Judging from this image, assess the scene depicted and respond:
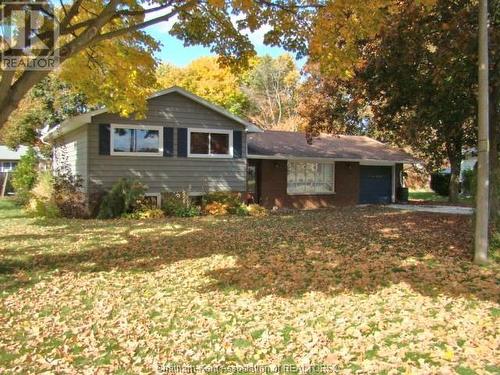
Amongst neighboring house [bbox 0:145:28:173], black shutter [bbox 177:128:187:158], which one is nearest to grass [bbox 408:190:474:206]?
black shutter [bbox 177:128:187:158]

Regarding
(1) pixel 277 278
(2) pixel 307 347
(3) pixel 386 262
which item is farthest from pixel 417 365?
(3) pixel 386 262

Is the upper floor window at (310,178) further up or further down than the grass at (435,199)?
further up

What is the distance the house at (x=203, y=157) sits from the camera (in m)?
17.1

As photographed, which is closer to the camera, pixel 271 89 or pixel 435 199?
pixel 435 199

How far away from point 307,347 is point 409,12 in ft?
28.2

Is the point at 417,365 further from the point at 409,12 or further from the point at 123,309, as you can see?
the point at 409,12

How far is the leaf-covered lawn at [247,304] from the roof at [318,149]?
10.1 m

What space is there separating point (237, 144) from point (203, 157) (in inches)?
62.0

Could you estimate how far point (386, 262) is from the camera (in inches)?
340

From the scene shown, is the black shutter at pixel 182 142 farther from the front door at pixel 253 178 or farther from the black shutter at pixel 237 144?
the front door at pixel 253 178

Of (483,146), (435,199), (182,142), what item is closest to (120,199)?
(182,142)

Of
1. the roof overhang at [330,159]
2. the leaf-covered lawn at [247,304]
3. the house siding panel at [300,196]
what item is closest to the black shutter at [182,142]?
the roof overhang at [330,159]

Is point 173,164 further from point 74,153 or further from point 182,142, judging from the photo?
point 74,153

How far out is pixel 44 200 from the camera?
646 inches
